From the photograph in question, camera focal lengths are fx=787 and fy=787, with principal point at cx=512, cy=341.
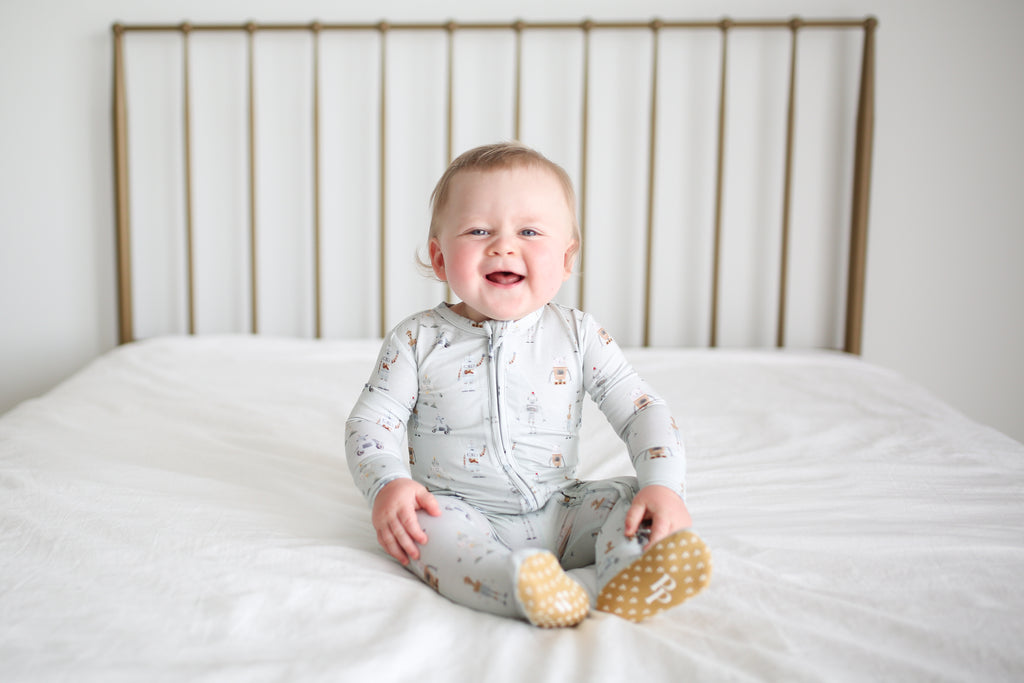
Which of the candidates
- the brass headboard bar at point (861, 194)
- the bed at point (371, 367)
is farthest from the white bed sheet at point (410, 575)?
the brass headboard bar at point (861, 194)

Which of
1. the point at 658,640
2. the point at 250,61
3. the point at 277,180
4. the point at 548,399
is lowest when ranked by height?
the point at 658,640

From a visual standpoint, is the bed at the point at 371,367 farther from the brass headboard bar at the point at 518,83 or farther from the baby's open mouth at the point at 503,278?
the baby's open mouth at the point at 503,278

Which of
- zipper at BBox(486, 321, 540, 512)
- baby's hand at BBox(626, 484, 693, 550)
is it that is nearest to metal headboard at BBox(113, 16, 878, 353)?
zipper at BBox(486, 321, 540, 512)

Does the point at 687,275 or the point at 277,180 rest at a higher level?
the point at 277,180

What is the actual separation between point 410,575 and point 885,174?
1742 millimetres

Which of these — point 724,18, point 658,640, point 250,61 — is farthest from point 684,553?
point 250,61

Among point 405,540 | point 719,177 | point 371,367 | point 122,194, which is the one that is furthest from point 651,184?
point 405,540

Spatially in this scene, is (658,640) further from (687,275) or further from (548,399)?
(687,275)

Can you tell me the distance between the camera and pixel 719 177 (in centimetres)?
194

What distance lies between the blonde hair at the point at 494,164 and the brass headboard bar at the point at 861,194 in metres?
1.30

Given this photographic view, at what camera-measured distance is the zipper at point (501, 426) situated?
819 mm

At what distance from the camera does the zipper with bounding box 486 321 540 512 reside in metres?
0.82

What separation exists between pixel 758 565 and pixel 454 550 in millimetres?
276

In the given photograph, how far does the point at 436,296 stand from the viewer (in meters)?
2.09
